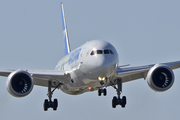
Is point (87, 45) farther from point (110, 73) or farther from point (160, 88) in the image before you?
point (160, 88)

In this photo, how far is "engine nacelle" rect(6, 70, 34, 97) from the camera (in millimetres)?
37531

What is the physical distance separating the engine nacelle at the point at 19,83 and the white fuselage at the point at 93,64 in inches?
149

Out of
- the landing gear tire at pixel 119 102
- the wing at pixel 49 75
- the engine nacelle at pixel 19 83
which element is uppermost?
the wing at pixel 49 75

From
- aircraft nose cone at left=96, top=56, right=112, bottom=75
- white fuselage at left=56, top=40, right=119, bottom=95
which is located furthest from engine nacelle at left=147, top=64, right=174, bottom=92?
aircraft nose cone at left=96, top=56, right=112, bottom=75

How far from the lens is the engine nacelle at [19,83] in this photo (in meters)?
37.5

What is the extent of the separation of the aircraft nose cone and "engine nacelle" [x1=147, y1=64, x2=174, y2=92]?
5.04 meters

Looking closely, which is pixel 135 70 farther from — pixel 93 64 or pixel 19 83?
pixel 19 83

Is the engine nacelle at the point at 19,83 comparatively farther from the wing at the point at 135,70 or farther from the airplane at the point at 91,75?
the wing at the point at 135,70

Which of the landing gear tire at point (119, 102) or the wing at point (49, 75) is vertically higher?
the wing at point (49, 75)

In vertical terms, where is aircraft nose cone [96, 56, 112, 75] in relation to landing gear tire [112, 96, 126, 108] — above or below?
above

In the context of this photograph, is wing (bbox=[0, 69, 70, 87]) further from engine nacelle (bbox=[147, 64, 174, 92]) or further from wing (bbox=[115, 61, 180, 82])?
engine nacelle (bbox=[147, 64, 174, 92])

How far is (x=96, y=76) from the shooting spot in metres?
35.9

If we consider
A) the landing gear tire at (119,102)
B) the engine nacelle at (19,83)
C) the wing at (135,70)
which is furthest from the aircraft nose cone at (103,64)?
the landing gear tire at (119,102)

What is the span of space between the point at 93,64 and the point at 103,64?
2.93 feet
